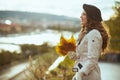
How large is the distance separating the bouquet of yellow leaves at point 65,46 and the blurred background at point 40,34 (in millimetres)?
43

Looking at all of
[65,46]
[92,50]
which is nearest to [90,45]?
[92,50]

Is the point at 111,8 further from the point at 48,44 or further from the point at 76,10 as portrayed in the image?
the point at 48,44

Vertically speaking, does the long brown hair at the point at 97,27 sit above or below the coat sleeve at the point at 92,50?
above

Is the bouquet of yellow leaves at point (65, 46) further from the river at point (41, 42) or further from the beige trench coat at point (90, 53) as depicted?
the beige trench coat at point (90, 53)

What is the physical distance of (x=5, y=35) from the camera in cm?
246

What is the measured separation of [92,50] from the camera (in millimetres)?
1718

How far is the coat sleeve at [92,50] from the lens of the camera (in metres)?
1.69

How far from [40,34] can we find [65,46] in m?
0.29

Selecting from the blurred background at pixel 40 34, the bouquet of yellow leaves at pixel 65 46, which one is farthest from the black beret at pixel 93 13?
the blurred background at pixel 40 34

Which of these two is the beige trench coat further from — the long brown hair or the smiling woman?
the smiling woman

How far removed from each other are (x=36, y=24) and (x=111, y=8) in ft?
1.86

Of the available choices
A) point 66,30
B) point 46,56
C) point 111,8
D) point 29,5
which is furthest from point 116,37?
point 29,5

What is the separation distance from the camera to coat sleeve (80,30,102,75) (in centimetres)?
169

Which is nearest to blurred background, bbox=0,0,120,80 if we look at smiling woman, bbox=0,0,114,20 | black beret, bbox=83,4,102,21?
smiling woman, bbox=0,0,114,20
